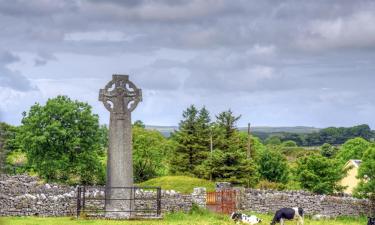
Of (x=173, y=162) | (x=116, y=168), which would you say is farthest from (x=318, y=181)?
(x=116, y=168)

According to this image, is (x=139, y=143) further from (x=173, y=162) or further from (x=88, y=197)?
(x=88, y=197)

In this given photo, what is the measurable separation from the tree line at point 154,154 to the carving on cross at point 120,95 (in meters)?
11.1

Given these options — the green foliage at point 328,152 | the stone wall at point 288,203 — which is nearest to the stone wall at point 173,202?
the stone wall at point 288,203

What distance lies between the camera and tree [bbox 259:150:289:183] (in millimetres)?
77875

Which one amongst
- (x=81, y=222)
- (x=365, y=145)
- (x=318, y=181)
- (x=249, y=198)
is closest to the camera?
(x=81, y=222)

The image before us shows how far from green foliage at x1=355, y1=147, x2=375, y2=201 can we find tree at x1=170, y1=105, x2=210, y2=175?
704 inches

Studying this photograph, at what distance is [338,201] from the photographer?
40812 millimetres

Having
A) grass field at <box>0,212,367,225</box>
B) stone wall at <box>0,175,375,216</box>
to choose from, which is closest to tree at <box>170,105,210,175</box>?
stone wall at <box>0,175,375,216</box>

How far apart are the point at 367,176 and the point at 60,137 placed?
25.5 meters

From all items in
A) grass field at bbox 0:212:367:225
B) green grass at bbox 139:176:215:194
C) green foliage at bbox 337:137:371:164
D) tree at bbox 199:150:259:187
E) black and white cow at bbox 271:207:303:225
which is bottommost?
grass field at bbox 0:212:367:225

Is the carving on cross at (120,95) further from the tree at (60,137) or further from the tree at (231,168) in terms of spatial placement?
the tree at (231,168)

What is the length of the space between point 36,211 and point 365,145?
8833 cm

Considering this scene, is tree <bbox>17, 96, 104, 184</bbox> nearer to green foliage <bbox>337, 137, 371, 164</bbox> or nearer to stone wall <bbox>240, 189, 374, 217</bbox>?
stone wall <bbox>240, 189, 374, 217</bbox>

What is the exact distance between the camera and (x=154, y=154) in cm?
7312
